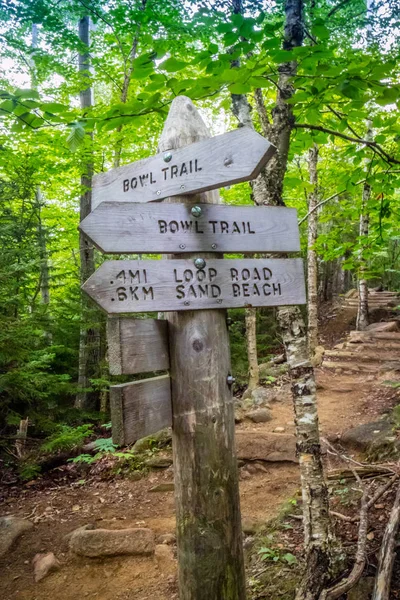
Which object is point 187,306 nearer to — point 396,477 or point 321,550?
point 321,550

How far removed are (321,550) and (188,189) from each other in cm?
252

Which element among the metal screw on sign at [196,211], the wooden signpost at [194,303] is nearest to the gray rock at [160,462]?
the wooden signpost at [194,303]

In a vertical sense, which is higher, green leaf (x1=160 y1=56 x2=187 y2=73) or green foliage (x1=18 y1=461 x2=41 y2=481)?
green leaf (x1=160 y1=56 x2=187 y2=73)

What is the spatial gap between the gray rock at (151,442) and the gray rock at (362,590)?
14.8ft

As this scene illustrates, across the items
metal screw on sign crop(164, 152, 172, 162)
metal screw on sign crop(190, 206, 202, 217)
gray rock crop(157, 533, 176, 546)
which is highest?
metal screw on sign crop(164, 152, 172, 162)

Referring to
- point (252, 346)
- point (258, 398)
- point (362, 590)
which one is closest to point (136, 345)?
point (362, 590)

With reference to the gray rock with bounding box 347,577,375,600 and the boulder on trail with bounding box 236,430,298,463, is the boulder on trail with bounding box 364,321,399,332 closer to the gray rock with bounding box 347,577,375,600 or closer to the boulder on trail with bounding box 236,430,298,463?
the boulder on trail with bounding box 236,430,298,463

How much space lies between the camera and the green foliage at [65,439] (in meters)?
6.14

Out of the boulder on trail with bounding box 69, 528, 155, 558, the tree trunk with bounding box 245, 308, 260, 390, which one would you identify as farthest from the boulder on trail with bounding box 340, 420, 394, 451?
the tree trunk with bounding box 245, 308, 260, 390

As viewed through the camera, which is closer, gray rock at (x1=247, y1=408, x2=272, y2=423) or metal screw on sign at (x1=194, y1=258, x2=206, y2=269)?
metal screw on sign at (x1=194, y1=258, x2=206, y2=269)

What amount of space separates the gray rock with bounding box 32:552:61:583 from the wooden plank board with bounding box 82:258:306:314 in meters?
3.56

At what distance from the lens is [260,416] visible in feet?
25.1

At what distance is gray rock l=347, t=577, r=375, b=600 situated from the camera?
260cm

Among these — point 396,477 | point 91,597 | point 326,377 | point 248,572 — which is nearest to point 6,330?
point 91,597
